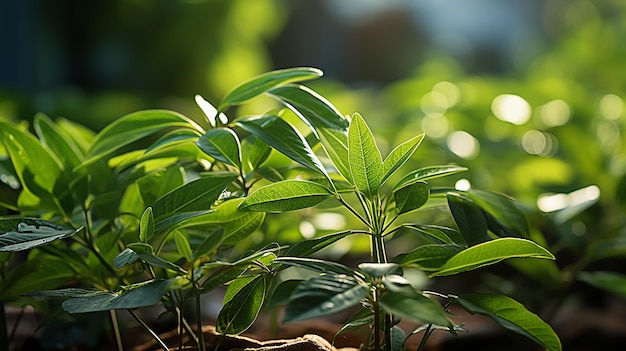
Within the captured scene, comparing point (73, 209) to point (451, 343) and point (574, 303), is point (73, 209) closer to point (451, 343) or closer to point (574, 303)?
point (451, 343)

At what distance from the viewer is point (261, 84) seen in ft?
1.47

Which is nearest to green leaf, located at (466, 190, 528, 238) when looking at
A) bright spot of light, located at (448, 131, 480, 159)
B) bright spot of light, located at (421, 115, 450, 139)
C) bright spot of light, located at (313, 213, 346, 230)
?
bright spot of light, located at (313, 213, 346, 230)

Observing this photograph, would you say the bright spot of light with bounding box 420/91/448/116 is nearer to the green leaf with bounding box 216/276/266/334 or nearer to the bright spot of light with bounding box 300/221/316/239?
the bright spot of light with bounding box 300/221/316/239

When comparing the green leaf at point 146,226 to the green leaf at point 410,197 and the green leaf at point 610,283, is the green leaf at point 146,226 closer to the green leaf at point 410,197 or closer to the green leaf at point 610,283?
the green leaf at point 410,197

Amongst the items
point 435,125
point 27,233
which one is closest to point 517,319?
point 27,233

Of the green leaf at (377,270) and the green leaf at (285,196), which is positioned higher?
the green leaf at (285,196)

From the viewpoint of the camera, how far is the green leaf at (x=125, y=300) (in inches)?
12.1

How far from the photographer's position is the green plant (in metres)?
0.33

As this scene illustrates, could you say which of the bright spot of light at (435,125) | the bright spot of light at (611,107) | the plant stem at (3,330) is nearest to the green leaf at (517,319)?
the plant stem at (3,330)

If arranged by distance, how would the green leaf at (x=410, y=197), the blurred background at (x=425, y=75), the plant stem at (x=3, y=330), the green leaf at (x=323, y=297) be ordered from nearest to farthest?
the green leaf at (x=323, y=297)
the green leaf at (x=410, y=197)
the plant stem at (x=3, y=330)
the blurred background at (x=425, y=75)

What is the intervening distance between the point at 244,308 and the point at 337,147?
0.34 ft

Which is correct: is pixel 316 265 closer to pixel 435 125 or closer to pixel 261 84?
pixel 261 84

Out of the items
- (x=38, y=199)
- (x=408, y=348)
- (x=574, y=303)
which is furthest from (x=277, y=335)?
(x=574, y=303)

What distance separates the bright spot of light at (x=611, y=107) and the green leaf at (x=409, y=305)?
101cm
